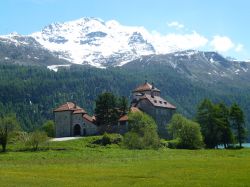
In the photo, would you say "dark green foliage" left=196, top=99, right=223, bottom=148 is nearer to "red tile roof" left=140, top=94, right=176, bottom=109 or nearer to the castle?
the castle

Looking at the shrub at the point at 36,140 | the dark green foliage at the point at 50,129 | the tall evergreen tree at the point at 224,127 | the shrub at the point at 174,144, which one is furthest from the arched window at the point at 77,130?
the tall evergreen tree at the point at 224,127

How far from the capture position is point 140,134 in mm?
111125

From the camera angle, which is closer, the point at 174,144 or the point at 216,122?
the point at 174,144

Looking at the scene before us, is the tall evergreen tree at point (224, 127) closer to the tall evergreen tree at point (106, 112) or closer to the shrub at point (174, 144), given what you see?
the shrub at point (174, 144)

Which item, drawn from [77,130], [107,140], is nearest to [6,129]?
[107,140]

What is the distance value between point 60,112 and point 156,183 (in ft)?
332

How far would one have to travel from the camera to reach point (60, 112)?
13862 cm

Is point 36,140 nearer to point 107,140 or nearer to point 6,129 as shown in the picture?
point 6,129

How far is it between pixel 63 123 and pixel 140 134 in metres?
34.9

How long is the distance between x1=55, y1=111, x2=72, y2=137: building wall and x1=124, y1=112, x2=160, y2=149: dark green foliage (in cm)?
2436

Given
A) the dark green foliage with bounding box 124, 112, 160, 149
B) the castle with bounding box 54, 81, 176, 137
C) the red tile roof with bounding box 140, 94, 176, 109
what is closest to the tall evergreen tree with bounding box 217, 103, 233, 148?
the dark green foliage with bounding box 124, 112, 160, 149

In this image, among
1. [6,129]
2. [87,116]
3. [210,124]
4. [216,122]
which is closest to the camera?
[6,129]

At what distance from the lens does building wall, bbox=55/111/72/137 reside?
137m

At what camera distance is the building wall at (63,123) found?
137m
